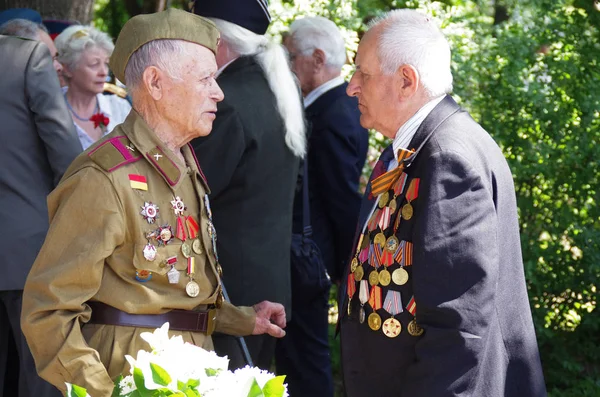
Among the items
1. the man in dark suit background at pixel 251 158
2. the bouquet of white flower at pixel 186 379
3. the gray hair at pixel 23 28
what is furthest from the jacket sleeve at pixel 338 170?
the bouquet of white flower at pixel 186 379

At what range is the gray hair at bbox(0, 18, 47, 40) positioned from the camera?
4.96 metres

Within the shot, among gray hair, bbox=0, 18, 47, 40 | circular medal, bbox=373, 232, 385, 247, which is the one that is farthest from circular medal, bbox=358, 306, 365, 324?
gray hair, bbox=0, 18, 47, 40

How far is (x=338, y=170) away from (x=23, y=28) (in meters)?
1.88

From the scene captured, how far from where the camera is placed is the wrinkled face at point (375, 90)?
9.62 ft

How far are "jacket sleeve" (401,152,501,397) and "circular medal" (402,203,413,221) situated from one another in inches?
3.7

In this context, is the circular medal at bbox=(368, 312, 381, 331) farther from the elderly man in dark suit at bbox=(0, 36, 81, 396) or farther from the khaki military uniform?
the elderly man in dark suit at bbox=(0, 36, 81, 396)

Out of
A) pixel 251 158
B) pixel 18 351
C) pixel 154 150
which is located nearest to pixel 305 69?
pixel 251 158

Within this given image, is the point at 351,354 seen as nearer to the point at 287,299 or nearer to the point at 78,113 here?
the point at 287,299

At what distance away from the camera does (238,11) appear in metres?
3.94

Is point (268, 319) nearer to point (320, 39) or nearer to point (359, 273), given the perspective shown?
point (359, 273)

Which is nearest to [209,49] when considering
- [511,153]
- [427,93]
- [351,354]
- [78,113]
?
[427,93]

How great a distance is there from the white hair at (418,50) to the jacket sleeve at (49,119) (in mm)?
1947

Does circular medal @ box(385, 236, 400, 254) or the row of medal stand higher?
circular medal @ box(385, 236, 400, 254)

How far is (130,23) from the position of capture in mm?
2922
